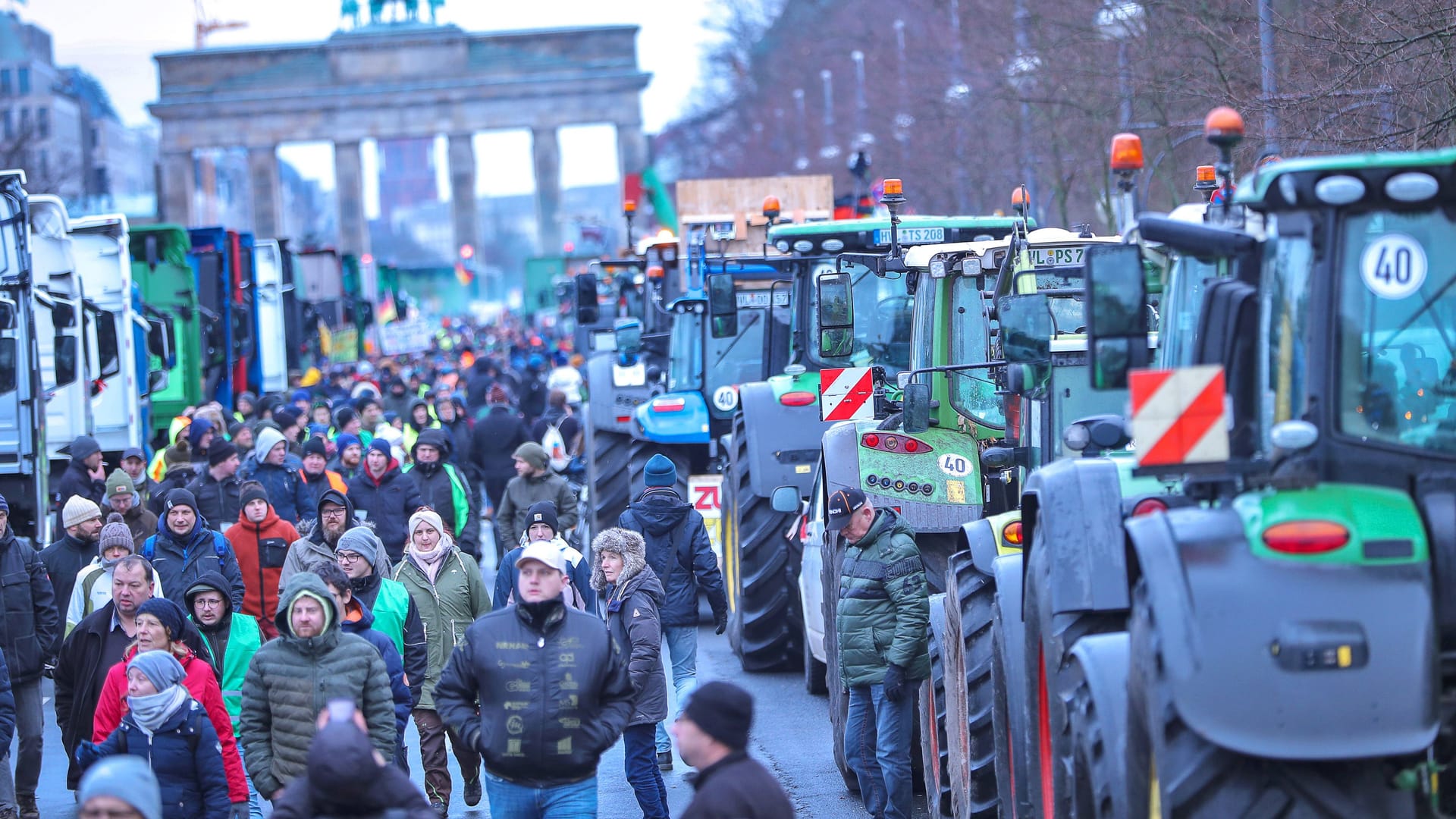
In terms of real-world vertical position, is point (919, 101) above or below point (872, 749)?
above

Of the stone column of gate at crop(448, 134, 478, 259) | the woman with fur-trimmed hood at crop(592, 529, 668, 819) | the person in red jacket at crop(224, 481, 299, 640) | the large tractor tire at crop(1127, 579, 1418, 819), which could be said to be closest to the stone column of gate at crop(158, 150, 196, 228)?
the stone column of gate at crop(448, 134, 478, 259)

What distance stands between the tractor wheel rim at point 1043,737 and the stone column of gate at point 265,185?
86315 mm

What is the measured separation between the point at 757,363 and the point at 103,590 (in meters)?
7.37

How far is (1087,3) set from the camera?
23.2 metres

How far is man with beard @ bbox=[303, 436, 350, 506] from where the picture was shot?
560 inches

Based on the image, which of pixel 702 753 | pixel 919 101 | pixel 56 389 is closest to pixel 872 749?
pixel 702 753

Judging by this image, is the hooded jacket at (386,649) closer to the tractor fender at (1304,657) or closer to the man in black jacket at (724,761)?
the man in black jacket at (724,761)

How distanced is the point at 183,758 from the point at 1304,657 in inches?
170

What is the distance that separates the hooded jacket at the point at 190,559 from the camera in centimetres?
1030

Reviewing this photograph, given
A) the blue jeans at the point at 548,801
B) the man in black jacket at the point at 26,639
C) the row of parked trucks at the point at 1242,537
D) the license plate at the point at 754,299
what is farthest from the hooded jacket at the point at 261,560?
the license plate at the point at 754,299

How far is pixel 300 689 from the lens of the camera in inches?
292

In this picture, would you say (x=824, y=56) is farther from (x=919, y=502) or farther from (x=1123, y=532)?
(x=1123, y=532)

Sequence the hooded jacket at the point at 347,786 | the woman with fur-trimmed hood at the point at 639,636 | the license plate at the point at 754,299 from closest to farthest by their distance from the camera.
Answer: the hooded jacket at the point at 347,786 → the woman with fur-trimmed hood at the point at 639,636 → the license plate at the point at 754,299

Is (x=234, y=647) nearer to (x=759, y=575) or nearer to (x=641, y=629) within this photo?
(x=641, y=629)
